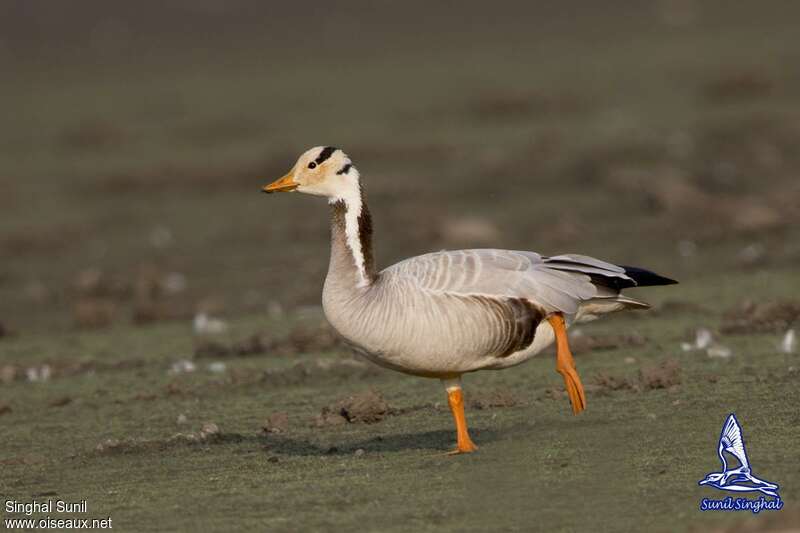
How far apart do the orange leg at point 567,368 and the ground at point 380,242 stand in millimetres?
178

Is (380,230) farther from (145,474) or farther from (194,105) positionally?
(194,105)

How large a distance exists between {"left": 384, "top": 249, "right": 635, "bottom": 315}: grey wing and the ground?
77 cm

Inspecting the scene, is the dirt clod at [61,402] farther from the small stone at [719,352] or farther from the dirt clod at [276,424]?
the small stone at [719,352]

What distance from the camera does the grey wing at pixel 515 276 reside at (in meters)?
8.20

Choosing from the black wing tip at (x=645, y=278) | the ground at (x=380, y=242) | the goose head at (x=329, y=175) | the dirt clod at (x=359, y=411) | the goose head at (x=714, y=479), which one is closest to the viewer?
the goose head at (x=714, y=479)

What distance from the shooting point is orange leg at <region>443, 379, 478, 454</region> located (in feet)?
27.3

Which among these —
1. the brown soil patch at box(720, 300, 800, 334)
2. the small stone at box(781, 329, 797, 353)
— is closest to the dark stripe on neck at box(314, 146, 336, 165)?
the small stone at box(781, 329, 797, 353)

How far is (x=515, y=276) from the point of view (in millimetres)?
8359

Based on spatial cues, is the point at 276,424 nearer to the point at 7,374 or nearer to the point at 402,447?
the point at 402,447

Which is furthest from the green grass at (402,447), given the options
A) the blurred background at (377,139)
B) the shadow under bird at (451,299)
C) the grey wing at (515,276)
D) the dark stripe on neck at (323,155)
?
the blurred background at (377,139)

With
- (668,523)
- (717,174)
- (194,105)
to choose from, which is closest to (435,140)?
(717,174)

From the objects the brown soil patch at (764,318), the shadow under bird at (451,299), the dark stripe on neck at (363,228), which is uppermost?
the dark stripe on neck at (363,228)

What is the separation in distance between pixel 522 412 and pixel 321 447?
4.22 ft

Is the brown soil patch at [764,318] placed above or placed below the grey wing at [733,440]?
above
